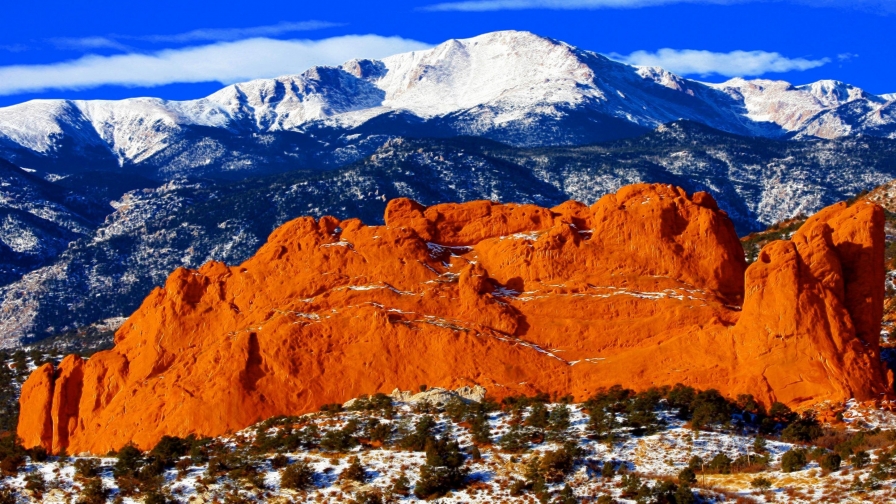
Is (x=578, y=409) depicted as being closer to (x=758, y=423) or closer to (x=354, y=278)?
(x=758, y=423)

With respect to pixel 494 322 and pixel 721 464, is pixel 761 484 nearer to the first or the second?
pixel 721 464

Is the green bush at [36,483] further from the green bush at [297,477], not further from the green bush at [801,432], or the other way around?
the green bush at [801,432]

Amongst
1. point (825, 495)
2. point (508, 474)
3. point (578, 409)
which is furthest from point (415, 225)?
point (825, 495)

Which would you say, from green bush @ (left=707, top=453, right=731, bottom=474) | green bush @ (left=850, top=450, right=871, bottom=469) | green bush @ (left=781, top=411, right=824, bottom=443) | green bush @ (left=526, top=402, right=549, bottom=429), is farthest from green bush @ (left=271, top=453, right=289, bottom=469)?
green bush @ (left=850, top=450, right=871, bottom=469)

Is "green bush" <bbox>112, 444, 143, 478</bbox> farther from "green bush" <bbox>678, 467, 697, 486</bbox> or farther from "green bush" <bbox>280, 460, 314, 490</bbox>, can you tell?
"green bush" <bbox>678, 467, 697, 486</bbox>

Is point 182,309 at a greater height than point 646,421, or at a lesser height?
greater

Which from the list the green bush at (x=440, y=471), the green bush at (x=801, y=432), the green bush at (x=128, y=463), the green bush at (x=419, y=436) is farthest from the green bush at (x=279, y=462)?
the green bush at (x=801, y=432)
